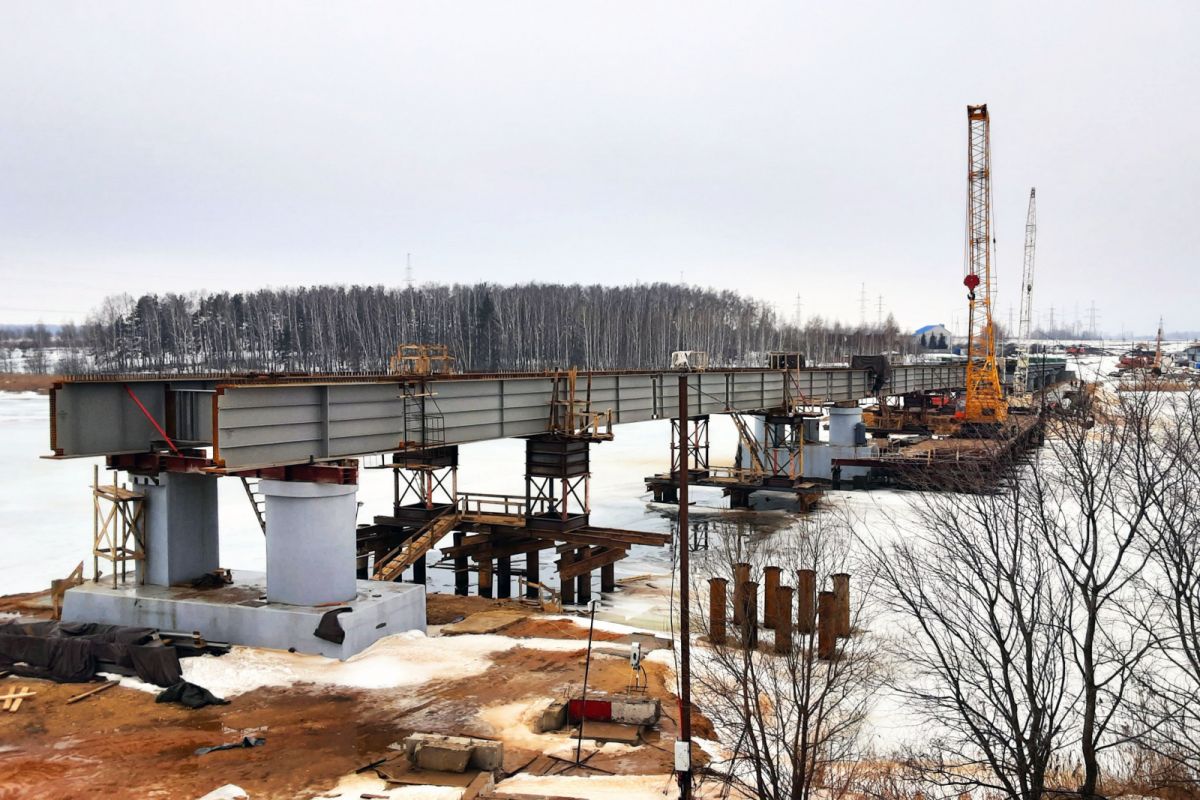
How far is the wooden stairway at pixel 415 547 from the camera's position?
84.8 ft

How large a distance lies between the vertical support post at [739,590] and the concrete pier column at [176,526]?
13067 millimetres

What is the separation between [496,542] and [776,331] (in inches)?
5325

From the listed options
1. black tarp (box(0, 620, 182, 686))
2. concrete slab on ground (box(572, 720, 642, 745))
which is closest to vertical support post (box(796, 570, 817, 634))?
concrete slab on ground (box(572, 720, 642, 745))

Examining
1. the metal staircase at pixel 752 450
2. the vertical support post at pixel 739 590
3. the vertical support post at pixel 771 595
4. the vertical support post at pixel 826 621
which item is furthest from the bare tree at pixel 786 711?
the metal staircase at pixel 752 450

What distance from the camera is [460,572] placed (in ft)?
102

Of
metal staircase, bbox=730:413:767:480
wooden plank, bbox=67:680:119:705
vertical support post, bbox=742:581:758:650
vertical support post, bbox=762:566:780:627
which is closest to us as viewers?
vertical support post, bbox=742:581:758:650

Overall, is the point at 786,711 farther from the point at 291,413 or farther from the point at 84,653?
the point at 84,653

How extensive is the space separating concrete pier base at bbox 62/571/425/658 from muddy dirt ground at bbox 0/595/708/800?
2070 millimetres

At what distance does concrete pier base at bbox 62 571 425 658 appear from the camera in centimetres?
2067

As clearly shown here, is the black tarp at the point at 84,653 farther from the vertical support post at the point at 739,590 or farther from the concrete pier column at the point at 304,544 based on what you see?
the vertical support post at the point at 739,590

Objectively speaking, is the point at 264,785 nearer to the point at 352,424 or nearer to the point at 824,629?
the point at 352,424

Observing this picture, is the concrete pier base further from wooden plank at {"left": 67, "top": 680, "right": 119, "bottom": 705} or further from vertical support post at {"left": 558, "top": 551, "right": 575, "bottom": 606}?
vertical support post at {"left": 558, "top": 551, "right": 575, "bottom": 606}

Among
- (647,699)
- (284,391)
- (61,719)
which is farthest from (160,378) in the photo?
(647,699)

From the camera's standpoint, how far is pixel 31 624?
2112 centimetres
